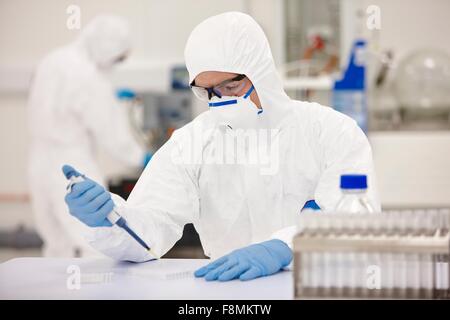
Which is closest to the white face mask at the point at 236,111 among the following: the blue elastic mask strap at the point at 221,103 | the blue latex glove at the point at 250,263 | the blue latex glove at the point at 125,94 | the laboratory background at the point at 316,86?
the blue elastic mask strap at the point at 221,103

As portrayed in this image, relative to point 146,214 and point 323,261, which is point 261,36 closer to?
point 146,214

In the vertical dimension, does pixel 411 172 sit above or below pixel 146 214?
below

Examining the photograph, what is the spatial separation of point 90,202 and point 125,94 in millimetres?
1692

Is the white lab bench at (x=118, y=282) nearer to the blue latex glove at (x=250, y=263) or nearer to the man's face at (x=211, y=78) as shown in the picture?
the blue latex glove at (x=250, y=263)

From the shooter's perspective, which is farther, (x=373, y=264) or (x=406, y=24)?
(x=406, y=24)

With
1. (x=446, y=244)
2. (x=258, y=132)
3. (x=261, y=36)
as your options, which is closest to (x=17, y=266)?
(x=258, y=132)

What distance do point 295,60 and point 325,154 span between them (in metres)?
1.66

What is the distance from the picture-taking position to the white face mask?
4.57 feet

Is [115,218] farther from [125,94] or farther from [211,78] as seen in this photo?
[125,94]

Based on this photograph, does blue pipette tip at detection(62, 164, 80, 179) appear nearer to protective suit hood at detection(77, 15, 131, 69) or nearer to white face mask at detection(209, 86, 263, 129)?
white face mask at detection(209, 86, 263, 129)

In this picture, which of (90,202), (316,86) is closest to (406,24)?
(316,86)

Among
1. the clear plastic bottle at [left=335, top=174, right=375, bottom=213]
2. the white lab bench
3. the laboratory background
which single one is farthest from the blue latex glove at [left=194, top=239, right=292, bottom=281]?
the laboratory background

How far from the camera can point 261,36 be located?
142 cm

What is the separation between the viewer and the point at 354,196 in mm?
1134
